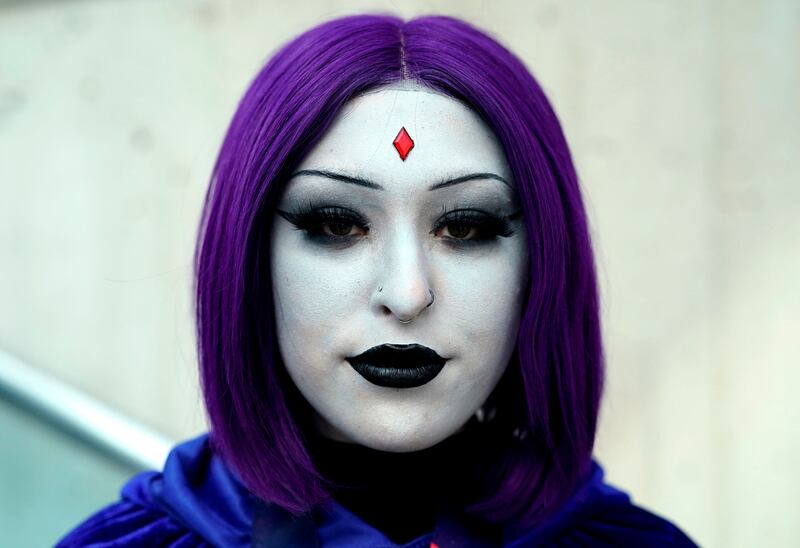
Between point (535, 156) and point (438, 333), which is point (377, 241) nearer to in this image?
point (438, 333)

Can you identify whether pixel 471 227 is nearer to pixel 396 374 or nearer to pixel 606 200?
pixel 396 374

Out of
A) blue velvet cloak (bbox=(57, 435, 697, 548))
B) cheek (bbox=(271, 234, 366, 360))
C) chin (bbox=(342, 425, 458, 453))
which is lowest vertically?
blue velvet cloak (bbox=(57, 435, 697, 548))

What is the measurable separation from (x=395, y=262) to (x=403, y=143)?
0.17 metres

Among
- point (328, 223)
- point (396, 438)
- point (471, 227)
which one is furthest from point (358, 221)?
point (396, 438)

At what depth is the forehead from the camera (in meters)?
1.22

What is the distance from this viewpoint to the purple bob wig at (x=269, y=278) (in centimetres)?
127

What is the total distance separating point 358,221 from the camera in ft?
4.08

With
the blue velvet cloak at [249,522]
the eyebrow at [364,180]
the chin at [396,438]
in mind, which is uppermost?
the eyebrow at [364,180]

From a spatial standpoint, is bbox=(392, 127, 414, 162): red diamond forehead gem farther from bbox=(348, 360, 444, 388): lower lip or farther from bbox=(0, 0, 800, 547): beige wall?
bbox=(0, 0, 800, 547): beige wall

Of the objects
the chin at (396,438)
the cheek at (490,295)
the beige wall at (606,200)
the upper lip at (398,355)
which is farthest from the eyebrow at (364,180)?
the beige wall at (606,200)

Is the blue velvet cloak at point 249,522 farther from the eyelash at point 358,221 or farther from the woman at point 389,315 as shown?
the eyelash at point 358,221

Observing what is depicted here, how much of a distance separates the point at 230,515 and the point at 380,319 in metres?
0.42

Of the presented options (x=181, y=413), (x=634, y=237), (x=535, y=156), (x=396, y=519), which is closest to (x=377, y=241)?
(x=535, y=156)

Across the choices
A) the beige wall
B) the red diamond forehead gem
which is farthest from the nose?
the beige wall
